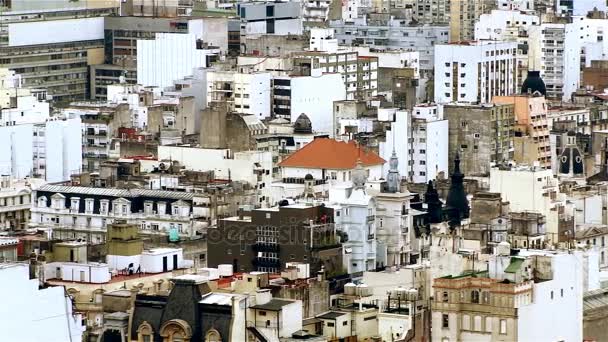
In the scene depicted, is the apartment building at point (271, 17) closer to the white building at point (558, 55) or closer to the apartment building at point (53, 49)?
the apartment building at point (53, 49)

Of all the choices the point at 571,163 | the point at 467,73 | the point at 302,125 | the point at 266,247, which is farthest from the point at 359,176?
the point at 467,73

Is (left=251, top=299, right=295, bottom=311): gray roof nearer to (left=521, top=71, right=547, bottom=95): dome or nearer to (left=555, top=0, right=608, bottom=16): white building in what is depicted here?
(left=521, top=71, right=547, bottom=95): dome

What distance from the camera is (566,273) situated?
9569 centimetres

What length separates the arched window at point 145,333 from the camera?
93.1m

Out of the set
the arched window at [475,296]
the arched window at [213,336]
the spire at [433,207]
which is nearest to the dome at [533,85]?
the spire at [433,207]

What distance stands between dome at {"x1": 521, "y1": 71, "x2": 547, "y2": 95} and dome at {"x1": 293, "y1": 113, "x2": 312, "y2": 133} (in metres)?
15.1

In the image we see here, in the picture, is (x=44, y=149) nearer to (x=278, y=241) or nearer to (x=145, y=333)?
(x=278, y=241)

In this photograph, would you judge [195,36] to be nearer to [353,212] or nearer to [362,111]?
[362,111]

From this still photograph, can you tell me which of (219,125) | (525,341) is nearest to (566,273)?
(525,341)

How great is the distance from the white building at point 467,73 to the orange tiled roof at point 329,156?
29.5 metres

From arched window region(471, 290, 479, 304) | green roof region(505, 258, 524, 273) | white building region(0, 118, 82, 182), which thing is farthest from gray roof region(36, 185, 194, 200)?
arched window region(471, 290, 479, 304)

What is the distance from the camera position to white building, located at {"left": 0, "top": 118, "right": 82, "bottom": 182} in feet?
455

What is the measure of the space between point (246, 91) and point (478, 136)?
1440 centimetres

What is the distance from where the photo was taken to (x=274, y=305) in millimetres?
93312
